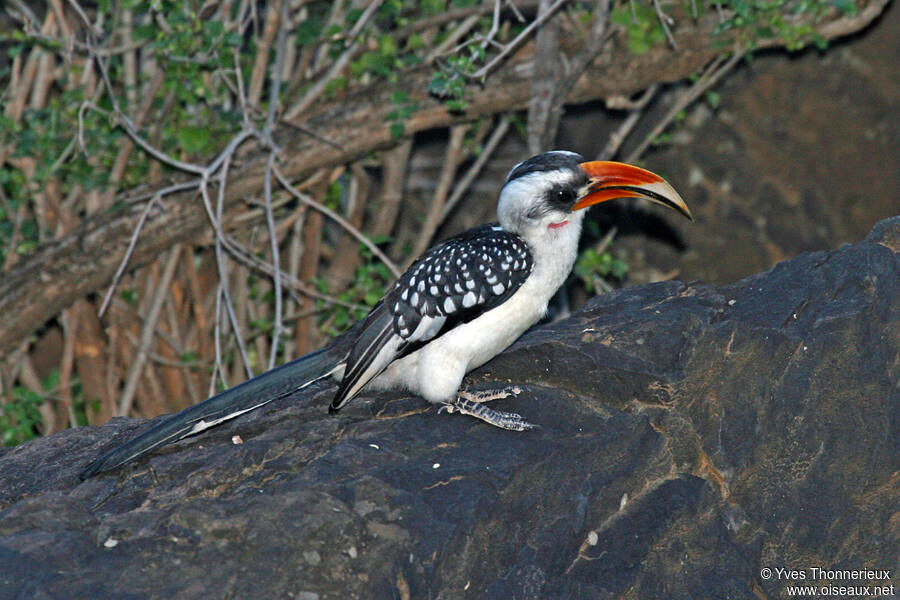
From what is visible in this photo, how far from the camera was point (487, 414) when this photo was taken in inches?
140

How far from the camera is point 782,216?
6441 millimetres

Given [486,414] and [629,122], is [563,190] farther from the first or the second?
[629,122]

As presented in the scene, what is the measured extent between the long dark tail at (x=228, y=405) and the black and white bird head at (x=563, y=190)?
85 centimetres

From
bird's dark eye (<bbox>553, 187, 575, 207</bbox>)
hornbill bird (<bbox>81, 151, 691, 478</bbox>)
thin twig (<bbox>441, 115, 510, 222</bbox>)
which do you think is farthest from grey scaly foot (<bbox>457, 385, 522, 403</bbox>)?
thin twig (<bbox>441, 115, 510, 222</bbox>)

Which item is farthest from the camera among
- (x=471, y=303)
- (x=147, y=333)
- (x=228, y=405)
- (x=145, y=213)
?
(x=147, y=333)

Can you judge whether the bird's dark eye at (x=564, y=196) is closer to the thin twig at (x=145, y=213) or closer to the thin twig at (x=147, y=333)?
the thin twig at (x=145, y=213)

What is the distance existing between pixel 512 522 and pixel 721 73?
3.61 metres

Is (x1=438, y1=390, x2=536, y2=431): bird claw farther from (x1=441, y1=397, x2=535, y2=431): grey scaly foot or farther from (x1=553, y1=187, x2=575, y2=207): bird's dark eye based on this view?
(x1=553, y1=187, x2=575, y2=207): bird's dark eye

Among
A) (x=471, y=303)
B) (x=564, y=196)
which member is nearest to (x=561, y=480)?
(x=471, y=303)

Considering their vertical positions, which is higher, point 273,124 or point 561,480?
point 273,124

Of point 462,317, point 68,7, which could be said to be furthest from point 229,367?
point 462,317

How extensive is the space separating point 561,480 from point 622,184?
1116mm

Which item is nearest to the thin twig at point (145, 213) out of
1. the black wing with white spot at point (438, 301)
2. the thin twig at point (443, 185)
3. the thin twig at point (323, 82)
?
the thin twig at point (323, 82)

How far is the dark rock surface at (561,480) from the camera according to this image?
2867mm
